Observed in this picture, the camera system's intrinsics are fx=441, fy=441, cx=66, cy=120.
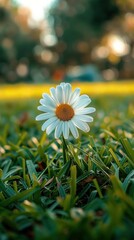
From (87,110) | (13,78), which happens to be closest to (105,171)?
(87,110)

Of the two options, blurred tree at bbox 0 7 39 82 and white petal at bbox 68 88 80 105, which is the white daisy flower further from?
blurred tree at bbox 0 7 39 82

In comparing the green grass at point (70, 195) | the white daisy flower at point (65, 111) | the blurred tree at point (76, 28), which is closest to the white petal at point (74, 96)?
the white daisy flower at point (65, 111)

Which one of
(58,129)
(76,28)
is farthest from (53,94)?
(76,28)

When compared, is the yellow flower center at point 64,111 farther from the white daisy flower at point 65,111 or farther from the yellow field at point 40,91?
the yellow field at point 40,91

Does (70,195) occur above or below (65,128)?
below

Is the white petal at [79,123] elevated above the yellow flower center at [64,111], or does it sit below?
below

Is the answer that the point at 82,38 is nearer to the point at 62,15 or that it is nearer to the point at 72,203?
the point at 62,15

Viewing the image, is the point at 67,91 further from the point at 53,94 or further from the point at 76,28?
the point at 76,28
